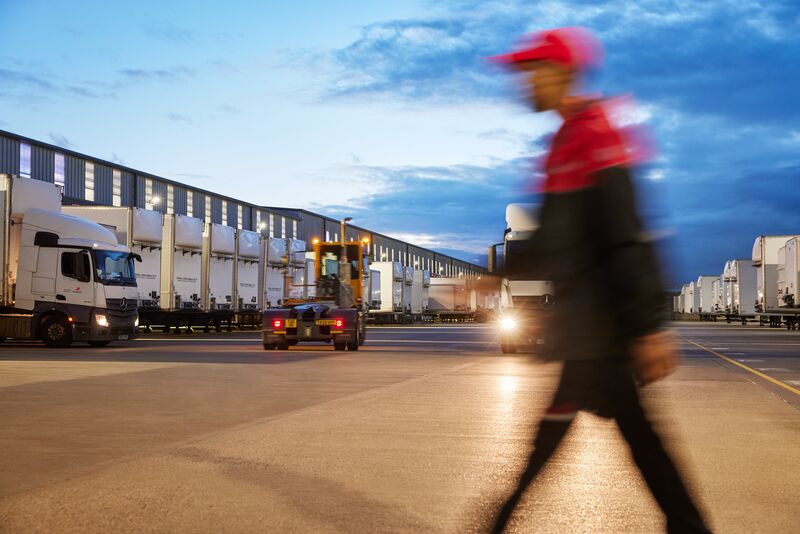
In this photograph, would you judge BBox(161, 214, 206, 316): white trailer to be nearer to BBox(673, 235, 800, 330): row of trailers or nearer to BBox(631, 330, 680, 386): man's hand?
BBox(673, 235, 800, 330): row of trailers

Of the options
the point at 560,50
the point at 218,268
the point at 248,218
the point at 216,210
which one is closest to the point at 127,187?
the point at 216,210

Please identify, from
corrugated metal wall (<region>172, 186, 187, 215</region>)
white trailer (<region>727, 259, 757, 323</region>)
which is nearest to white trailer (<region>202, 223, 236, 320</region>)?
corrugated metal wall (<region>172, 186, 187, 215</region>)

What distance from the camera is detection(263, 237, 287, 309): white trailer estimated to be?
4381 cm

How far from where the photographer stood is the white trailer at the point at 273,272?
43812mm

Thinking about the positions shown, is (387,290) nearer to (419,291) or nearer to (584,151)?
(419,291)

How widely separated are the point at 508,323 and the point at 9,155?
3895 centimetres

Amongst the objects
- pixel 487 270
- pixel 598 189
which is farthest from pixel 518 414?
pixel 598 189

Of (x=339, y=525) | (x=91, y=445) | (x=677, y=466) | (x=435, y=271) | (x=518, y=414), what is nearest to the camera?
(x=677, y=466)

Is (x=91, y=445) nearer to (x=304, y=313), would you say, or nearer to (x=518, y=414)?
(x=518, y=414)

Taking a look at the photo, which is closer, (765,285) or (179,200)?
(765,285)

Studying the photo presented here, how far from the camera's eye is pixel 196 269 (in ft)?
124

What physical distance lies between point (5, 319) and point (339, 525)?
2400cm

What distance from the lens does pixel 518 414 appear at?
10.6 metres

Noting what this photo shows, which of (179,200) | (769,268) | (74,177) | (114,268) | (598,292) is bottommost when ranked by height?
(598,292)
